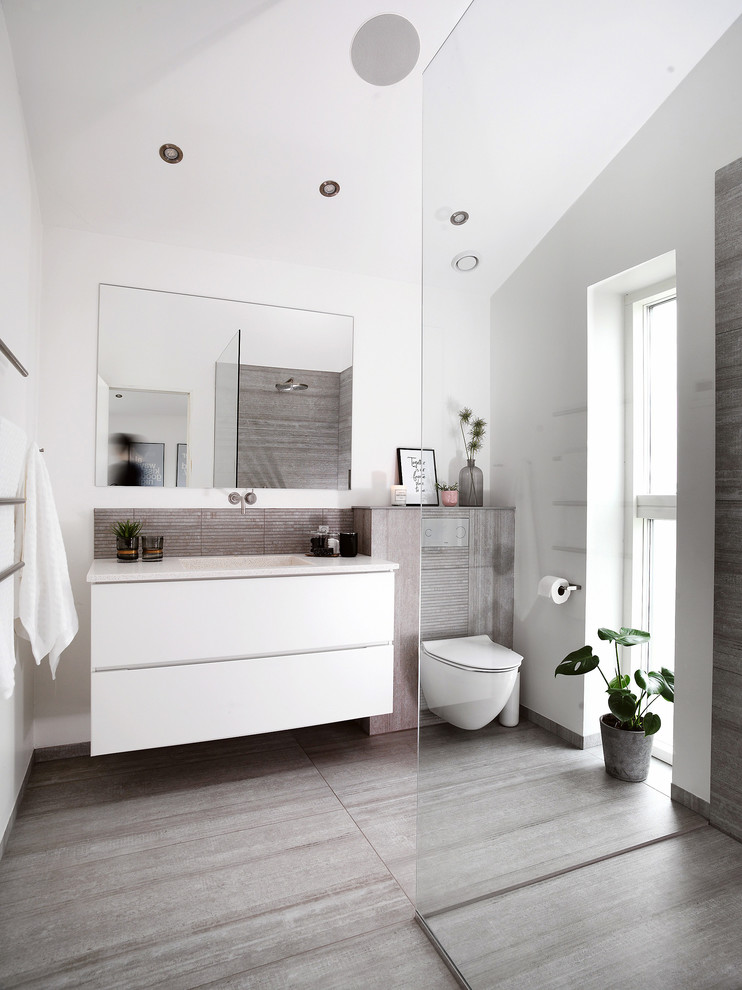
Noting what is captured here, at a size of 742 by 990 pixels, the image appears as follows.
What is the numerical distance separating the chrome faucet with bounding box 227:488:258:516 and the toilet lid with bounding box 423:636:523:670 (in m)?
1.66

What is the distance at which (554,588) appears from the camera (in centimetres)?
Answer: 116

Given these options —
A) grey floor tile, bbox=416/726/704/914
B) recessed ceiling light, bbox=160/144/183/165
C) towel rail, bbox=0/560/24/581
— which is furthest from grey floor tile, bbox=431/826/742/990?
recessed ceiling light, bbox=160/144/183/165

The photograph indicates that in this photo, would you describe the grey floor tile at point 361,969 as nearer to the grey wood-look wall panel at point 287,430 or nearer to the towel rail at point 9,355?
the towel rail at point 9,355

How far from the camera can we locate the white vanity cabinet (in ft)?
7.16

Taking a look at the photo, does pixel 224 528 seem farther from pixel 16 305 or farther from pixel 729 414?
pixel 729 414

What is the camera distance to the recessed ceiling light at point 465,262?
137cm

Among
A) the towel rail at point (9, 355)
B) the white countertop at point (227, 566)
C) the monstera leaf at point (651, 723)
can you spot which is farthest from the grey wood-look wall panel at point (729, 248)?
the white countertop at point (227, 566)

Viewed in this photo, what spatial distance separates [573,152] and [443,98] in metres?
0.53

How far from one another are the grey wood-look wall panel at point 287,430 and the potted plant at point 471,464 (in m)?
1.73

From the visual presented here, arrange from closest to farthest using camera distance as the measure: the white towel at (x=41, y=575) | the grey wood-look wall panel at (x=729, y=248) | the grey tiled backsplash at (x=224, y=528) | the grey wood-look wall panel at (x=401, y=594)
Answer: the grey wood-look wall panel at (x=729, y=248) < the white towel at (x=41, y=575) < the grey tiled backsplash at (x=224, y=528) < the grey wood-look wall panel at (x=401, y=594)

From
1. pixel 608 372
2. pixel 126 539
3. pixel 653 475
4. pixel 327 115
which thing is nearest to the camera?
pixel 653 475

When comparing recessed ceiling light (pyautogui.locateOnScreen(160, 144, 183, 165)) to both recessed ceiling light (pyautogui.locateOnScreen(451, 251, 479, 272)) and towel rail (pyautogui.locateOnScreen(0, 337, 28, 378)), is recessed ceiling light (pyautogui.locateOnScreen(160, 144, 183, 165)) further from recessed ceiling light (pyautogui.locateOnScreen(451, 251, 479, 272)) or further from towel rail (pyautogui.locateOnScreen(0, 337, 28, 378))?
recessed ceiling light (pyautogui.locateOnScreen(451, 251, 479, 272))

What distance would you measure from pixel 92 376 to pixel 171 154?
3.21 ft

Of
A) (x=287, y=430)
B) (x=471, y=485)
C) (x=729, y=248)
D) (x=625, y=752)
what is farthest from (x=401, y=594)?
(x=729, y=248)
